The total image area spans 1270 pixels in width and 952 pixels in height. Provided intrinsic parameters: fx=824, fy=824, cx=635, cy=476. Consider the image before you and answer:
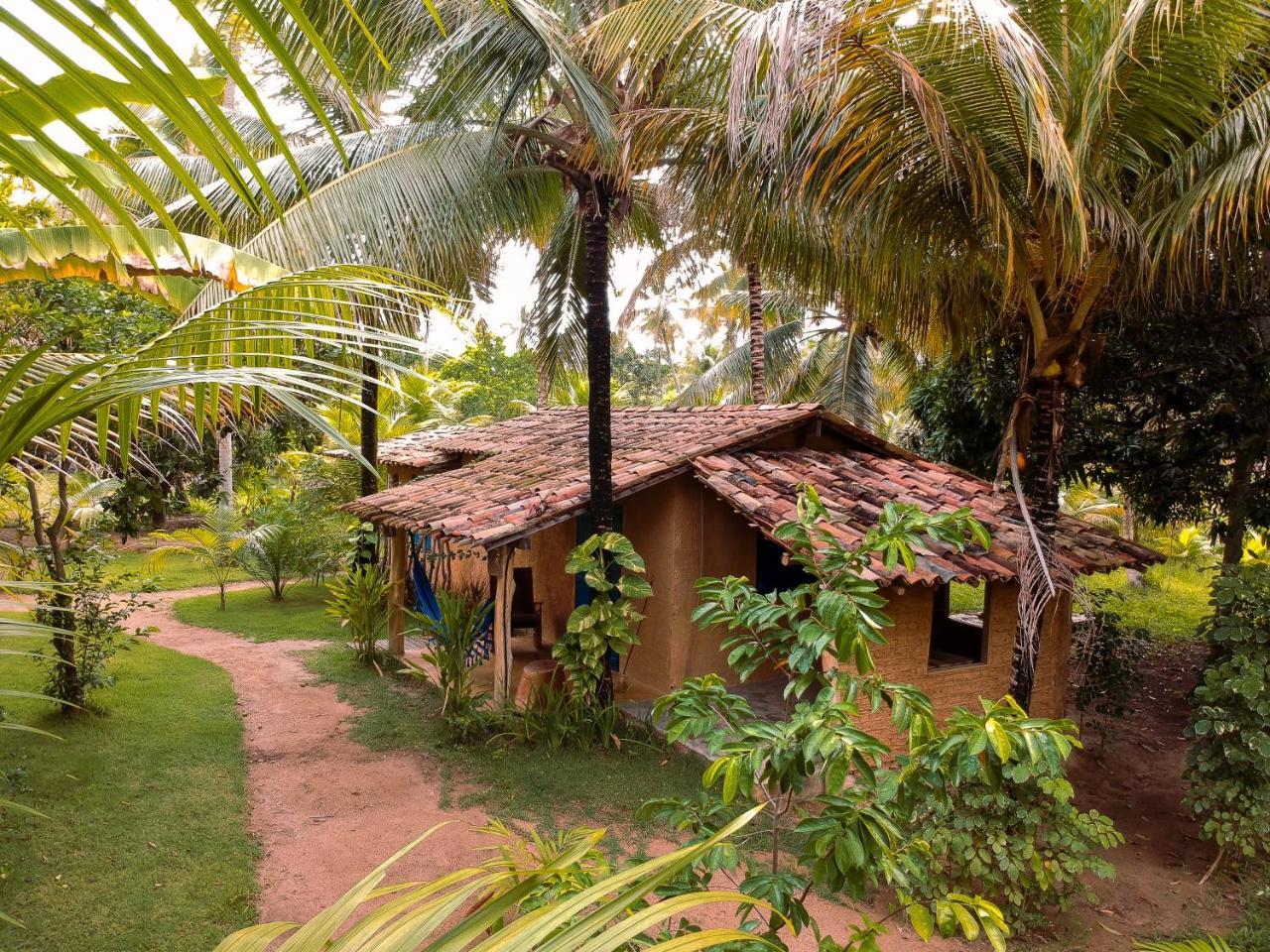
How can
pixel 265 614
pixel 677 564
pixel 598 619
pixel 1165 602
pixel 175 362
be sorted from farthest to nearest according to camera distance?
pixel 1165 602, pixel 265 614, pixel 677 564, pixel 598 619, pixel 175 362

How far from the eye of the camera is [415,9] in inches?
238

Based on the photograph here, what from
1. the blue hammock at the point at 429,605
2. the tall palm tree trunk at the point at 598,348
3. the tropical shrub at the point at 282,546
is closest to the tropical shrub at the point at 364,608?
the blue hammock at the point at 429,605

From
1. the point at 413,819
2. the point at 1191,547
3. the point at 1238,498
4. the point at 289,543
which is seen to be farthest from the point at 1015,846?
the point at 1191,547

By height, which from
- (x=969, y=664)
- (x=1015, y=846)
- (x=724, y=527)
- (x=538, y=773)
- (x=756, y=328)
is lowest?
(x=538, y=773)

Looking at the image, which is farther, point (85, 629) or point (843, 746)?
point (85, 629)

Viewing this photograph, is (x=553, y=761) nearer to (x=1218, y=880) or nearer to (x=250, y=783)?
(x=250, y=783)

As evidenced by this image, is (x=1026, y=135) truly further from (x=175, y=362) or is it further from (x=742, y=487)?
(x=175, y=362)

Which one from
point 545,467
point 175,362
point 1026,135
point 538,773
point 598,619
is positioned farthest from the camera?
point 545,467

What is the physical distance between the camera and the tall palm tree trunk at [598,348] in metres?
7.83

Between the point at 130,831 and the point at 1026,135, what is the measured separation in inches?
317

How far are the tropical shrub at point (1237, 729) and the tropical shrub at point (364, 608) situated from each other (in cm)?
919

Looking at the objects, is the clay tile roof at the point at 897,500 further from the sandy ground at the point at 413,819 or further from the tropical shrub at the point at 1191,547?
the tropical shrub at the point at 1191,547

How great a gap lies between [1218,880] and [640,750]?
4.66 meters

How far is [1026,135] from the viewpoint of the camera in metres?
5.45
